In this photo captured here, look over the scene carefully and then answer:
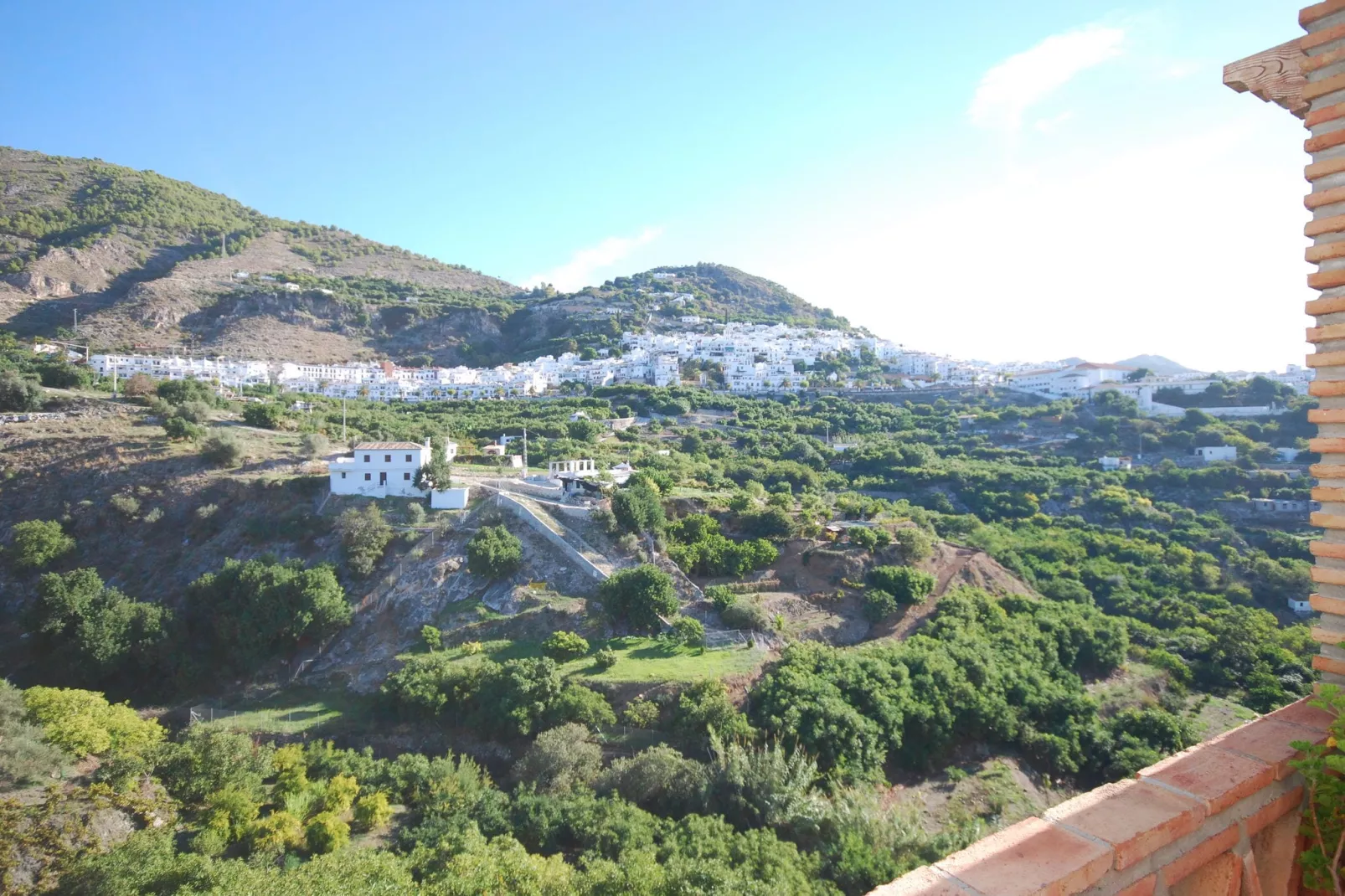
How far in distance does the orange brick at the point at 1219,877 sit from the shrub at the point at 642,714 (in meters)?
14.2

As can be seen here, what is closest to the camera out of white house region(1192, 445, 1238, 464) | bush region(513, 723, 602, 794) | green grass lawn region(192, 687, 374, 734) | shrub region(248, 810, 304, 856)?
shrub region(248, 810, 304, 856)

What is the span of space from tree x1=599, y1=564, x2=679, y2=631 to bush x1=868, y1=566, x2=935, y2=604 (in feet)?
22.5

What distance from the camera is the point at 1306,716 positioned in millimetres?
2957

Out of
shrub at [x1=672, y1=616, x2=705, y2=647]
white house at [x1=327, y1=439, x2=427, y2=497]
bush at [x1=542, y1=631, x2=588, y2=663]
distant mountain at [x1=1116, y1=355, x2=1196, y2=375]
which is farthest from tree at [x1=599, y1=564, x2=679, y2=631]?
distant mountain at [x1=1116, y1=355, x2=1196, y2=375]

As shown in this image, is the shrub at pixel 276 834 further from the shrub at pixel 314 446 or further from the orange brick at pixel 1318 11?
the shrub at pixel 314 446

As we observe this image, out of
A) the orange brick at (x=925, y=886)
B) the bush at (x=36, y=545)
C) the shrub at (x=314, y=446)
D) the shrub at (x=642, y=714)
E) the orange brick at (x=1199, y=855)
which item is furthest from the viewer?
the shrub at (x=314, y=446)

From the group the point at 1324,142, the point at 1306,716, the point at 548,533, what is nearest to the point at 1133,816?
the point at 1306,716

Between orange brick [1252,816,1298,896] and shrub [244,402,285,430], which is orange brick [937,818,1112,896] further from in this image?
shrub [244,402,285,430]

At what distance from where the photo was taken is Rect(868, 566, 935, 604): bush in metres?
21.3

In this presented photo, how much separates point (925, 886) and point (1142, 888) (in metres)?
0.86

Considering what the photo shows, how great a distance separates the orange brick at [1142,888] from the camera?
223 cm

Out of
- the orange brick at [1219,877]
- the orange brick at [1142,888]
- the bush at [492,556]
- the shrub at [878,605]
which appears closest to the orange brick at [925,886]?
the orange brick at [1142,888]

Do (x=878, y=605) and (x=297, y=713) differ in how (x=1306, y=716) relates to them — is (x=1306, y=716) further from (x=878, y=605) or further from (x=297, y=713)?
(x=297, y=713)

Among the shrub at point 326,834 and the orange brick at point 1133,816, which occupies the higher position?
the orange brick at point 1133,816
